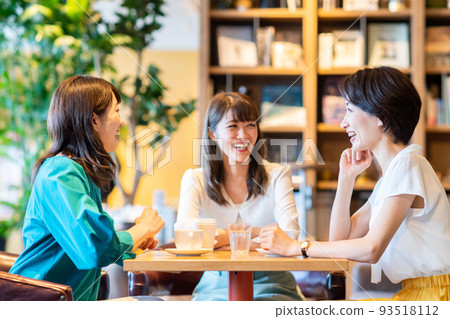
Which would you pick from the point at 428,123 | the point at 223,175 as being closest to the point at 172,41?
the point at 428,123

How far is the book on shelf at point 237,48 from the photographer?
2.68 metres

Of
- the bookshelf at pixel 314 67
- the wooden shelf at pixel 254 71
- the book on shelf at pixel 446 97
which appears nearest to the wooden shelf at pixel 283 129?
the bookshelf at pixel 314 67

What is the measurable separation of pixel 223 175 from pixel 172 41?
12.8 ft

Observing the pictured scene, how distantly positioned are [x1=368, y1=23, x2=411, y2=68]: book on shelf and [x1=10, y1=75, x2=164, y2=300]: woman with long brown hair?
5.60 feet

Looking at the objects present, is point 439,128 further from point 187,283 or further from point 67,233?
point 67,233

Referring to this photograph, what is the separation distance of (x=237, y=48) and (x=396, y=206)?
5.61ft

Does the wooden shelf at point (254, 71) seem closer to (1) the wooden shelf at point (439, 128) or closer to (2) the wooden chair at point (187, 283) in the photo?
(1) the wooden shelf at point (439, 128)

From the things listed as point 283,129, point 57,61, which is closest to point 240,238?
point 283,129

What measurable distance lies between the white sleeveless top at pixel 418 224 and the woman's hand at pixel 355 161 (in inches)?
5.1

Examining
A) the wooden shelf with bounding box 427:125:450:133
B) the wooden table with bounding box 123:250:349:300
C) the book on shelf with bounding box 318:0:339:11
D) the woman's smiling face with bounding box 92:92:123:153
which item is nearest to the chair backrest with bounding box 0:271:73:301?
the wooden table with bounding box 123:250:349:300

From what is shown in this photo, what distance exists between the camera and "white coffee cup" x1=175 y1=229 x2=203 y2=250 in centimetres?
119

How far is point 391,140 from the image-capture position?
4.00 ft

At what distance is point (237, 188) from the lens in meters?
1.53
